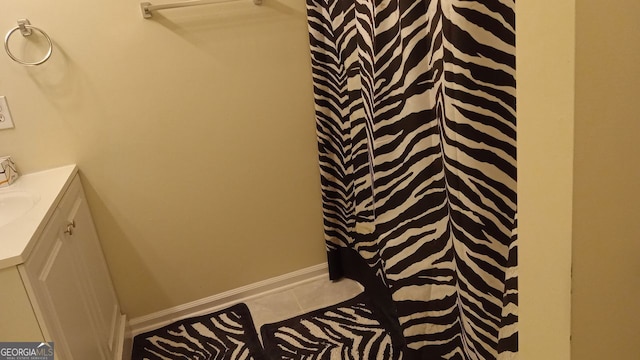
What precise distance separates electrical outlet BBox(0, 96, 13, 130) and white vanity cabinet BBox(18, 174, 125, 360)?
11.7 inches

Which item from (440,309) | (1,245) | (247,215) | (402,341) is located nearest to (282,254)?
(247,215)

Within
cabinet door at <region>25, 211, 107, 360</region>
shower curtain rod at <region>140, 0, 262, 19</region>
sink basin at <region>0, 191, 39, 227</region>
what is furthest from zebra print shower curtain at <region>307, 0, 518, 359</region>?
sink basin at <region>0, 191, 39, 227</region>

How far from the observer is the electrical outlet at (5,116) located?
1794 mm

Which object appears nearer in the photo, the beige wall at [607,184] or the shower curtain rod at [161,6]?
the beige wall at [607,184]

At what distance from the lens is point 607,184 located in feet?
2.03

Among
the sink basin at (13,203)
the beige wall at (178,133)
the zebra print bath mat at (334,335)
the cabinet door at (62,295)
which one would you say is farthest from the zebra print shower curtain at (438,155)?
the sink basin at (13,203)

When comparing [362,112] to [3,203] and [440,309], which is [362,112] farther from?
[3,203]

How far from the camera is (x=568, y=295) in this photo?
0.64 m

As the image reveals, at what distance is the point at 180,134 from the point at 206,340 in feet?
2.89

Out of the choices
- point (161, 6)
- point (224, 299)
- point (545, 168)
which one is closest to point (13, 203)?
point (161, 6)

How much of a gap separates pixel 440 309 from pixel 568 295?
1.00m

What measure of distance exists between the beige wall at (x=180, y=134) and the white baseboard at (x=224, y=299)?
3cm

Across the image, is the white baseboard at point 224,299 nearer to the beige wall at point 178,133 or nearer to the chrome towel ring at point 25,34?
the beige wall at point 178,133

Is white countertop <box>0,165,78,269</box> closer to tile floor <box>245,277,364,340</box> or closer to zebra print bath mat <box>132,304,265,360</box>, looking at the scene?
zebra print bath mat <box>132,304,265,360</box>
